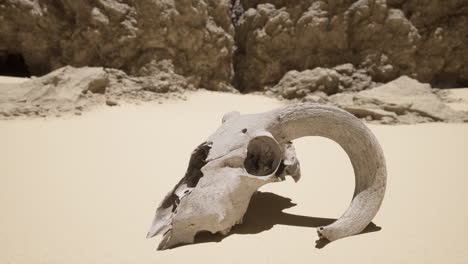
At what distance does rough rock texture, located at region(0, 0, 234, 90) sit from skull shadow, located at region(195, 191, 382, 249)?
18.7 ft

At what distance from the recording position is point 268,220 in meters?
2.34

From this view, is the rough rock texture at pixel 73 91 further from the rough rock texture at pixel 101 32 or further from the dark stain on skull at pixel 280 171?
the dark stain on skull at pixel 280 171

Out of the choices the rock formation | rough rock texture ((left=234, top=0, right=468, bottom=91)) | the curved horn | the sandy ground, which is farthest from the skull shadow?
rough rock texture ((left=234, top=0, right=468, bottom=91))

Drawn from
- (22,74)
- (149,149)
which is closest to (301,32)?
(149,149)

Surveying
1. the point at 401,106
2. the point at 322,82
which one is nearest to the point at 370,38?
the point at 322,82

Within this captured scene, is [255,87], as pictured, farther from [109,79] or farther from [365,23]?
[109,79]

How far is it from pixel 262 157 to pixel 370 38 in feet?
23.2

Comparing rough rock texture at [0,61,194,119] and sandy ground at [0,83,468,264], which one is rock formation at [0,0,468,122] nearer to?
rough rock texture at [0,61,194,119]

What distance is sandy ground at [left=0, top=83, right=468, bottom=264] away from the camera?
1916mm

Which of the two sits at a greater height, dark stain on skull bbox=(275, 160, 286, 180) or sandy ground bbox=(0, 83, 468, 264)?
dark stain on skull bbox=(275, 160, 286, 180)

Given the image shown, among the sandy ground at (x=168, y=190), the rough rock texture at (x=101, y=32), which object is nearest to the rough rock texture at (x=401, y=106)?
the sandy ground at (x=168, y=190)

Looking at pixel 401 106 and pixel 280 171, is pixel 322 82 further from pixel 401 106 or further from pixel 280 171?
pixel 280 171

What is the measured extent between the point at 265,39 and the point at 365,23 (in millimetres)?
2550

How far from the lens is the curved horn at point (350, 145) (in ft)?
6.82
